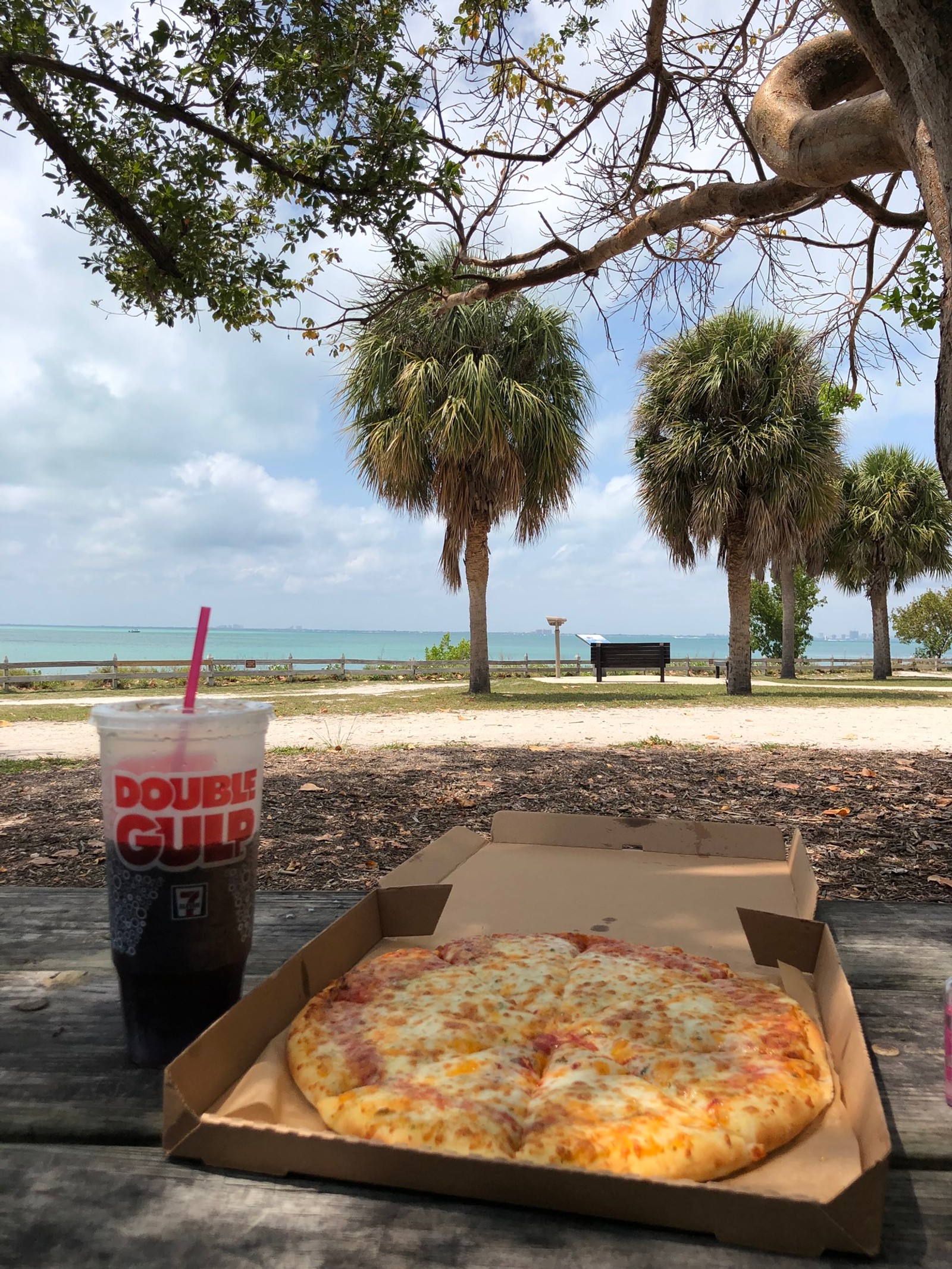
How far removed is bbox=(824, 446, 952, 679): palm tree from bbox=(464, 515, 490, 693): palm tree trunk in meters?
14.1

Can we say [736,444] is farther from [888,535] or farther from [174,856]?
[174,856]

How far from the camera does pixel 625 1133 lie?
0.70m

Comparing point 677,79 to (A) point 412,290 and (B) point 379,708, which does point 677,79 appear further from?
(B) point 379,708

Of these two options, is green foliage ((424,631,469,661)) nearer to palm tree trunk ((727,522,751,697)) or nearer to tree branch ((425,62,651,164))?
palm tree trunk ((727,522,751,697))

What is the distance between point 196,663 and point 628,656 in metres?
20.7

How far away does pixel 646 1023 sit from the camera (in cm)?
92

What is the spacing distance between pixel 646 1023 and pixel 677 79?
606cm

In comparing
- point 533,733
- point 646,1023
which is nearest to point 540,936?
point 646,1023

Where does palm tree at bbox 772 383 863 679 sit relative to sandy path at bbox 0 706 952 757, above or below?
above

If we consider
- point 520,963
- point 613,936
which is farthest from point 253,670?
point 520,963

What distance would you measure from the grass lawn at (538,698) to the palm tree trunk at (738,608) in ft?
1.50

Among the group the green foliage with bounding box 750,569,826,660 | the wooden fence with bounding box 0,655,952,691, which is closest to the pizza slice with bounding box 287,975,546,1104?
the wooden fence with bounding box 0,655,952,691

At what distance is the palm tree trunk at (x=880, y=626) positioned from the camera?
2542 centimetres

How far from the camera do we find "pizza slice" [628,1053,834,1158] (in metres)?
0.73
